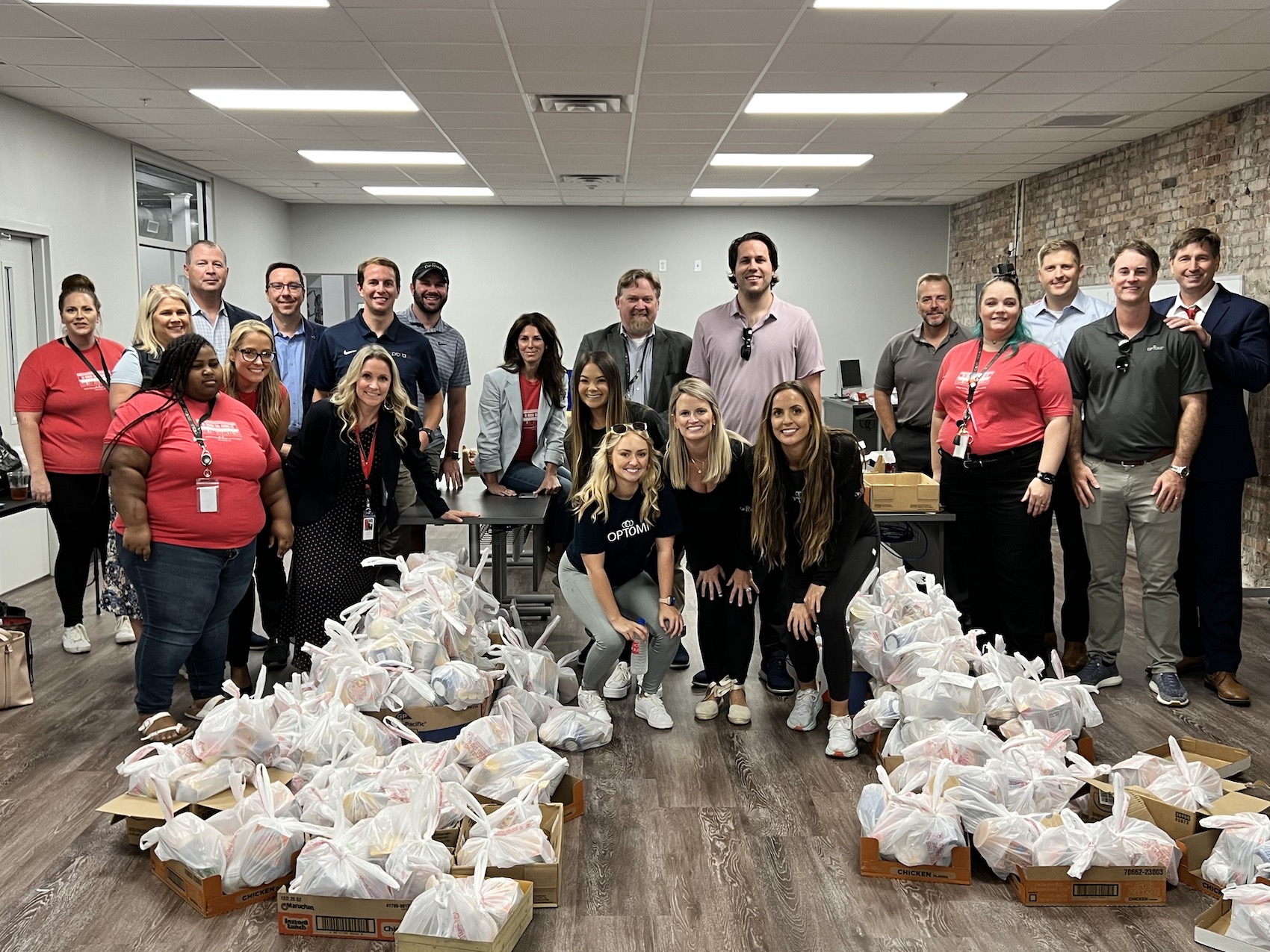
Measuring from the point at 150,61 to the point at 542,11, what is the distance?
7.65ft

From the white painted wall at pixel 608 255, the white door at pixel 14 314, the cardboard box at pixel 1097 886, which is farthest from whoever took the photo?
the white painted wall at pixel 608 255

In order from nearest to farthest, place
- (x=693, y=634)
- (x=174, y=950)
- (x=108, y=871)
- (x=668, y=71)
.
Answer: (x=174, y=950) → (x=108, y=871) → (x=693, y=634) → (x=668, y=71)

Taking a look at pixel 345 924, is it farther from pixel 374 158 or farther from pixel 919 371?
pixel 374 158

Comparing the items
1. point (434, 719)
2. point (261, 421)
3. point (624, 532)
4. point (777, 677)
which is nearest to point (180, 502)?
point (261, 421)

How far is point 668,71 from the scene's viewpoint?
5406 mm

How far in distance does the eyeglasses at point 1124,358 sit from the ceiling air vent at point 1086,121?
128 inches

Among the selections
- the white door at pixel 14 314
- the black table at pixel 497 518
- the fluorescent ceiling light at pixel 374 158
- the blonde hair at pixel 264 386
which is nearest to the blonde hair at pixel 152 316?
the blonde hair at pixel 264 386

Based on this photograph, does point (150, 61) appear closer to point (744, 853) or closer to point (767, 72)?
point (767, 72)

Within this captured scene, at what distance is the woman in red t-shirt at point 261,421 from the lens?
373 centimetres

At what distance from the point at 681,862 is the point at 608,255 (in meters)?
9.58

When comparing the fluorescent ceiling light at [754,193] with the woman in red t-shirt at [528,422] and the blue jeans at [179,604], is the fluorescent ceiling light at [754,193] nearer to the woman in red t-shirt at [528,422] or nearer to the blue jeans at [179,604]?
the woman in red t-shirt at [528,422]

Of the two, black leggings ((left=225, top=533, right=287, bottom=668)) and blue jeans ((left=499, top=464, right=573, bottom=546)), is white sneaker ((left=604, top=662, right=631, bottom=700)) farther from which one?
black leggings ((left=225, top=533, right=287, bottom=668))

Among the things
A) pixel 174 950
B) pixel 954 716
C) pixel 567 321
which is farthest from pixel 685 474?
pixel 567 321

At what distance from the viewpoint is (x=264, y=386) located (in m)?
3.85
